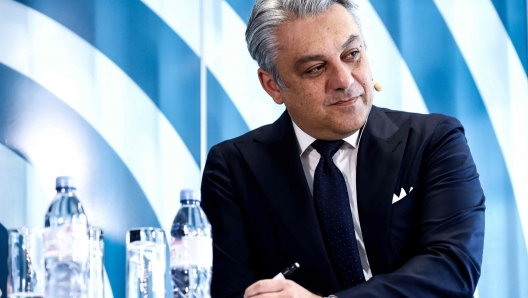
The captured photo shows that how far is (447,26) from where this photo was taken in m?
3.38

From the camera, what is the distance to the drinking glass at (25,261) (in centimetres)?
156

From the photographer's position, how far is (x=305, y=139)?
2.26 meters

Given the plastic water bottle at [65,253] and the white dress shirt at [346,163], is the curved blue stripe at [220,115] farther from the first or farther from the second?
the plastic water bottle at [65,253]

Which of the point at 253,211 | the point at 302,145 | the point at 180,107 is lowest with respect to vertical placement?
the point at 253,211

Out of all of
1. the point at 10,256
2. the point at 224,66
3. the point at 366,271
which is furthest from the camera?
the point at 224,66

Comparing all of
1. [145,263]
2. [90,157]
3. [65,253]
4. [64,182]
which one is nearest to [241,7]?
[90,157]

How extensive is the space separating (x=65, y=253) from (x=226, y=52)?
6.79ft

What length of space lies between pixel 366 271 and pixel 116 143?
1.53 meters

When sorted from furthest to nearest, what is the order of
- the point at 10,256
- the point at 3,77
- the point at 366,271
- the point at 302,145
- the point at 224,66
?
the point at 224,66
the point at 3,77
the point at 302,145
the point at 366,271
the point at 10,256

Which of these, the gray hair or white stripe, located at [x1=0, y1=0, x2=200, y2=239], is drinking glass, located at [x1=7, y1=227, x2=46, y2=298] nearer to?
the gray hair

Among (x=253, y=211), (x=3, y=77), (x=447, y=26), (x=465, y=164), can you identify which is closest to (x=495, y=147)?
(x=447, y=26)

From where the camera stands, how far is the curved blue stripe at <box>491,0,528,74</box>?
3398 millimetres

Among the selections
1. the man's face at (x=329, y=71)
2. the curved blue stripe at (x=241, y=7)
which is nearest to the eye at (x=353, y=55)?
the man's face at (x=329, y=71)

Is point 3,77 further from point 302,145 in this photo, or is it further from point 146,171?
point 302,145
